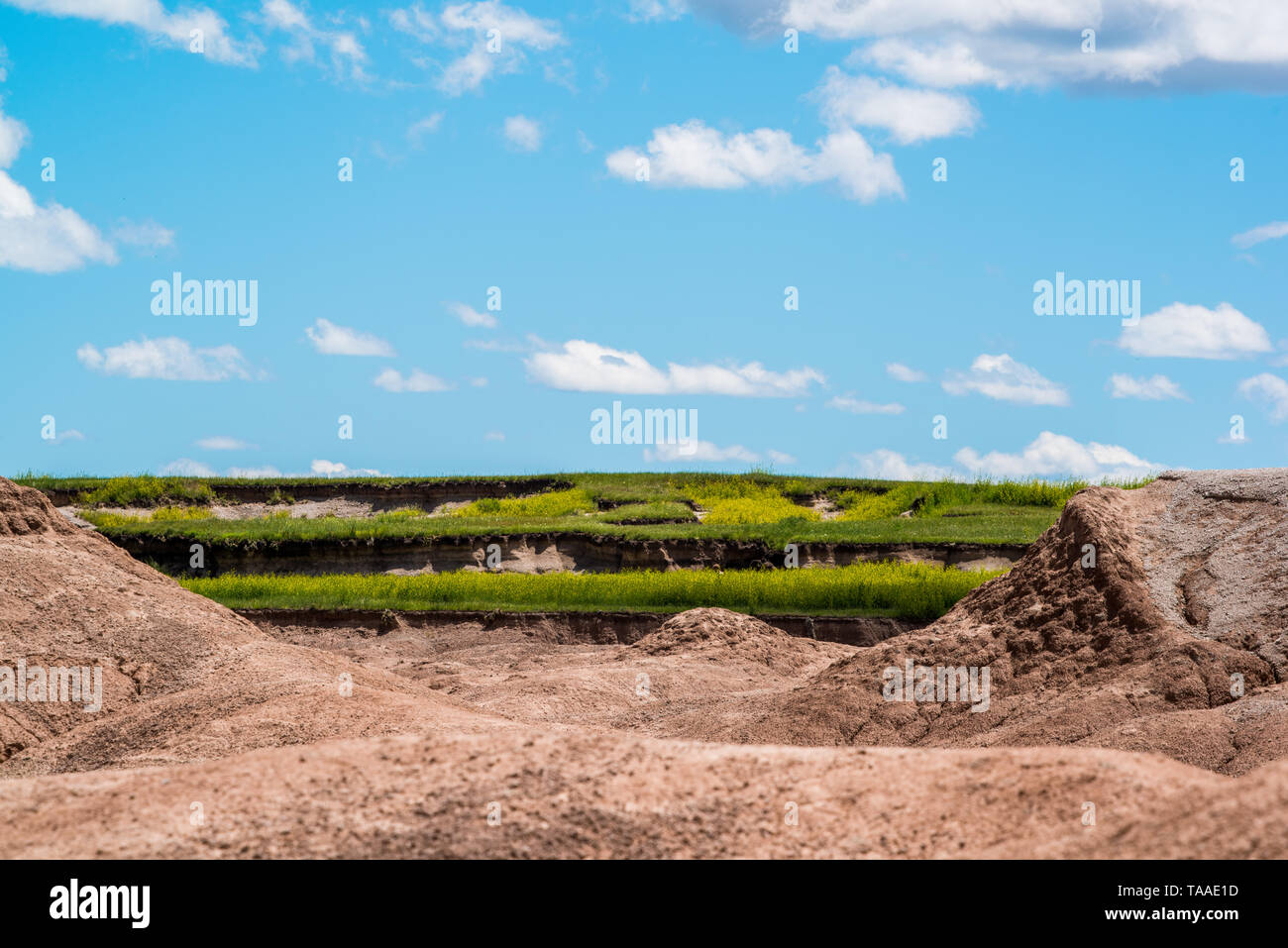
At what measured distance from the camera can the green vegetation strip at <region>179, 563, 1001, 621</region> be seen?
1524cm

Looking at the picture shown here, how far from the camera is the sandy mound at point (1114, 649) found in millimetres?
7855

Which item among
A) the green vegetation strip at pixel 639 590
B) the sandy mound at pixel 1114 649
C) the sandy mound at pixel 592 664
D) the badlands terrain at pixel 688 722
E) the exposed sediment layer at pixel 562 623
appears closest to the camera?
the badlands terrain at pixel 688 722

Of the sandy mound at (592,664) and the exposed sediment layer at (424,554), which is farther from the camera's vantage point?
the exposed sediment layer at (424,554)

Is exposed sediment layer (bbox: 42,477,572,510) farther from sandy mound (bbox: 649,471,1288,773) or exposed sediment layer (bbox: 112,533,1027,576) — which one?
sandy mound (bbox: 649,471,1288,773)

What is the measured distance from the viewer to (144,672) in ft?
32.8

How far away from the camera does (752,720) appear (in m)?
9.80

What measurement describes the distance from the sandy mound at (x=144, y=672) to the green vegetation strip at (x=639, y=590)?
192 inches

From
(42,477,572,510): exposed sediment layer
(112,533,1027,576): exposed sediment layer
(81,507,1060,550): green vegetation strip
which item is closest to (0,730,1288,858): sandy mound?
(81,507,1060,550): green vegetation strip

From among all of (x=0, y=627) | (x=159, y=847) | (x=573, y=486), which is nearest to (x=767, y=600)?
(x=0, y=627)

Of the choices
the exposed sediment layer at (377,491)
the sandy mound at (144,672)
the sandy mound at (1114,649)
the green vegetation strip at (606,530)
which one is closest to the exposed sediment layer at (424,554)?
the green vegetation strip at (606,530)

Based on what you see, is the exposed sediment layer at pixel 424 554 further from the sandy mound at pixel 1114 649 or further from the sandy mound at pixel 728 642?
the sandy mound at pixel 1114 649

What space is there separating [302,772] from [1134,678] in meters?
6.57

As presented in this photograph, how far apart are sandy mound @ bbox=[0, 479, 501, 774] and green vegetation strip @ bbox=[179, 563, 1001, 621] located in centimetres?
488
